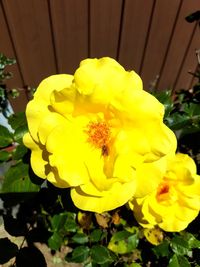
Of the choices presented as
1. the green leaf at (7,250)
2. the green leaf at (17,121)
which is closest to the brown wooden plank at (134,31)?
the green leaf at (17,121)

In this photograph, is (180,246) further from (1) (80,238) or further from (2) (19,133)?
(2) (19,133)

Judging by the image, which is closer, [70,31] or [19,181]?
[19,181]

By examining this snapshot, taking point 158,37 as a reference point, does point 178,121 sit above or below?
above

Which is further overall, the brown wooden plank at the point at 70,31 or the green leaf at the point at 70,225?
the brown wooden plank at the point at 70,31

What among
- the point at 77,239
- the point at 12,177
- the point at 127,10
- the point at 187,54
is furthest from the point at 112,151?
the point at 187,54


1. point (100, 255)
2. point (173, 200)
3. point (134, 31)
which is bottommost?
point (100, 255)

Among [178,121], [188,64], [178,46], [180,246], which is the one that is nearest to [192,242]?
[180,246]

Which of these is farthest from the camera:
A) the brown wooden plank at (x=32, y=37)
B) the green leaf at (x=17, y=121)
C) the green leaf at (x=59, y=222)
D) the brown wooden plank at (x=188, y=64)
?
the brown wooden plank at (x=188, y=64)

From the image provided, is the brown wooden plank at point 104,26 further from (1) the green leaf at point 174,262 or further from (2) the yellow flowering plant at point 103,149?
(1) the green leaf at point 174,262
